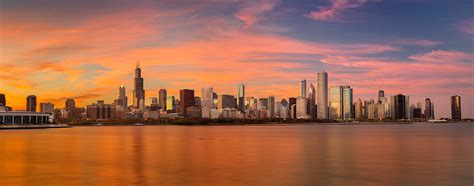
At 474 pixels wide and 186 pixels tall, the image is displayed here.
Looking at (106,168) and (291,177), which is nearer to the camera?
(291,177)

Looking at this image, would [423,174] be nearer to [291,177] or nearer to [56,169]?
[291,177]

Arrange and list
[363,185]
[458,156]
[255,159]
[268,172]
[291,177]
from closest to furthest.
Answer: [363,185] < [291,177] < [268,172] < [255,159] < [458,156]

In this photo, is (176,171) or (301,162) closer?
(176,171)

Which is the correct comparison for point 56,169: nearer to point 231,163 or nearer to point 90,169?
point 90,169

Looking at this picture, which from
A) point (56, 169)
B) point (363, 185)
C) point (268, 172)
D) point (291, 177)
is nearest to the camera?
point (363, 185)

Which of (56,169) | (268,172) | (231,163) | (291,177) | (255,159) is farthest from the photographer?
(255,159)

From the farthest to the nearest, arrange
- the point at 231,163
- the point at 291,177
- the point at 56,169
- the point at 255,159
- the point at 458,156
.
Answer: the point at 458,156, the point at 255,159, the point at 231,163, the point at 56,169, the point at 291,177

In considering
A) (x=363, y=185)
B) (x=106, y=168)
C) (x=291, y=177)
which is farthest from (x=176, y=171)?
(x=363, y=185)

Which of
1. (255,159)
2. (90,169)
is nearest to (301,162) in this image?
(255,159)
